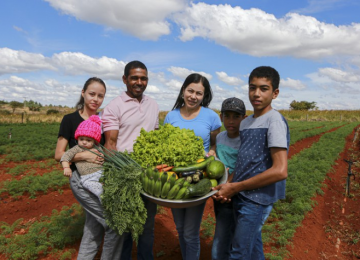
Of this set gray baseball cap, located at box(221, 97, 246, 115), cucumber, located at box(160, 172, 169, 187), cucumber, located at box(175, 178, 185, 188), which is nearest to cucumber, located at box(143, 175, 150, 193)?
cucumber, located at box(160, 172, 169, 187)

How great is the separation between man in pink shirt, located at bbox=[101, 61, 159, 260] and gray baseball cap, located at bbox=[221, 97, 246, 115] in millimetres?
958

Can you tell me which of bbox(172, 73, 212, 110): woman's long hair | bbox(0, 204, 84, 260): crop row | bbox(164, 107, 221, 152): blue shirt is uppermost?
bbox(172, 73, 212, 110): woman's long hair

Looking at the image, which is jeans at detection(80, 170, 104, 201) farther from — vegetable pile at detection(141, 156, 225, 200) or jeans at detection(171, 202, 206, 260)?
jeans at detection(171, 202, 206, 260)

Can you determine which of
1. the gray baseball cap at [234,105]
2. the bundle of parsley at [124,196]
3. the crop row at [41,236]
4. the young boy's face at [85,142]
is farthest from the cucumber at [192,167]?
the crop row at [41,236]

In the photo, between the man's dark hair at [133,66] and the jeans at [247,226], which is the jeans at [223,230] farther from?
the man's dark hair at [133,66]

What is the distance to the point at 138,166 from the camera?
8.80ft

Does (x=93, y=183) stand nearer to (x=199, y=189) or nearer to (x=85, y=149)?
(x=85, y=149)

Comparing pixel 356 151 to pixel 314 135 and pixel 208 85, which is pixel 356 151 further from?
pixel 208 85

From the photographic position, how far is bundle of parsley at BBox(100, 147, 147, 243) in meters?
2.52

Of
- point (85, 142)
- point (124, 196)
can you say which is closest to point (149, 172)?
point (124, 196)

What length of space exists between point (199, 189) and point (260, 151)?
764mm

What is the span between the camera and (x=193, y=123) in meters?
3.42

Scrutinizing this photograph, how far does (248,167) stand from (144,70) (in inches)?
70.2

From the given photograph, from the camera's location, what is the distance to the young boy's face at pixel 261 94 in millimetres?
2699
